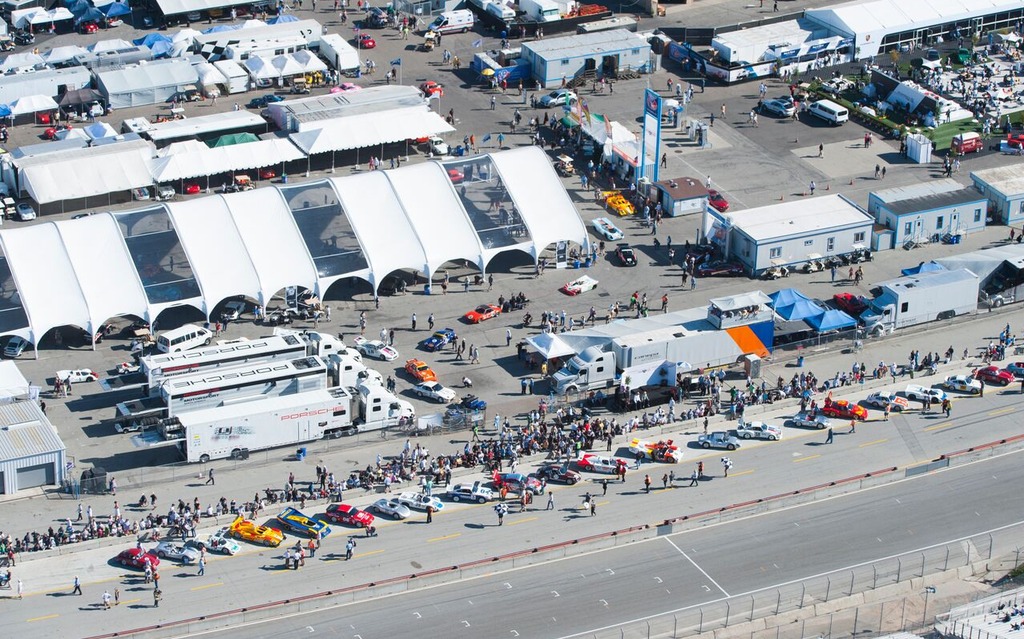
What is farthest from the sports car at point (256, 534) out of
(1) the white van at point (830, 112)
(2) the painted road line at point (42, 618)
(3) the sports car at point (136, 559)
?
(1) the white van at point (830, 112)

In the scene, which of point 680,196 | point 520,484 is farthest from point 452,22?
point 520,484

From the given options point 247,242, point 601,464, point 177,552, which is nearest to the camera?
point 177,552

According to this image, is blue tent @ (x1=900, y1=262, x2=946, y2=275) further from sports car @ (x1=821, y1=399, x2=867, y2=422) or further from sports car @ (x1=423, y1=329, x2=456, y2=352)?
sports car @ (x1=423, y1=329, x2=456, y2=352)

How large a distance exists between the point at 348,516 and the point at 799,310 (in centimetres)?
3512

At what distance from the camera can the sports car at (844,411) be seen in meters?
105

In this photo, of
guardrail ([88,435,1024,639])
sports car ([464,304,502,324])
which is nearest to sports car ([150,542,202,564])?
guardrail ([88,435,1024,639])

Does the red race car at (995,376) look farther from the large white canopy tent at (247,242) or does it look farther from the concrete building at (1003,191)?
the large white canopy tent at (247,242)

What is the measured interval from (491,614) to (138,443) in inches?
964

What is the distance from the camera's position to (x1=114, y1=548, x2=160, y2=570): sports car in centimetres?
8975

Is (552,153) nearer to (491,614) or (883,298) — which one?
(883,298)

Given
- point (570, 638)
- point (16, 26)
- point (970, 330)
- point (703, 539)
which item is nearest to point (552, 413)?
point (703, 539)

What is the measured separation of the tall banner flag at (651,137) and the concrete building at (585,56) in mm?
16977

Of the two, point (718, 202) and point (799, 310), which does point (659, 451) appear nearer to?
point (799, 310)

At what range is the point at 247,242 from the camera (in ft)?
381
